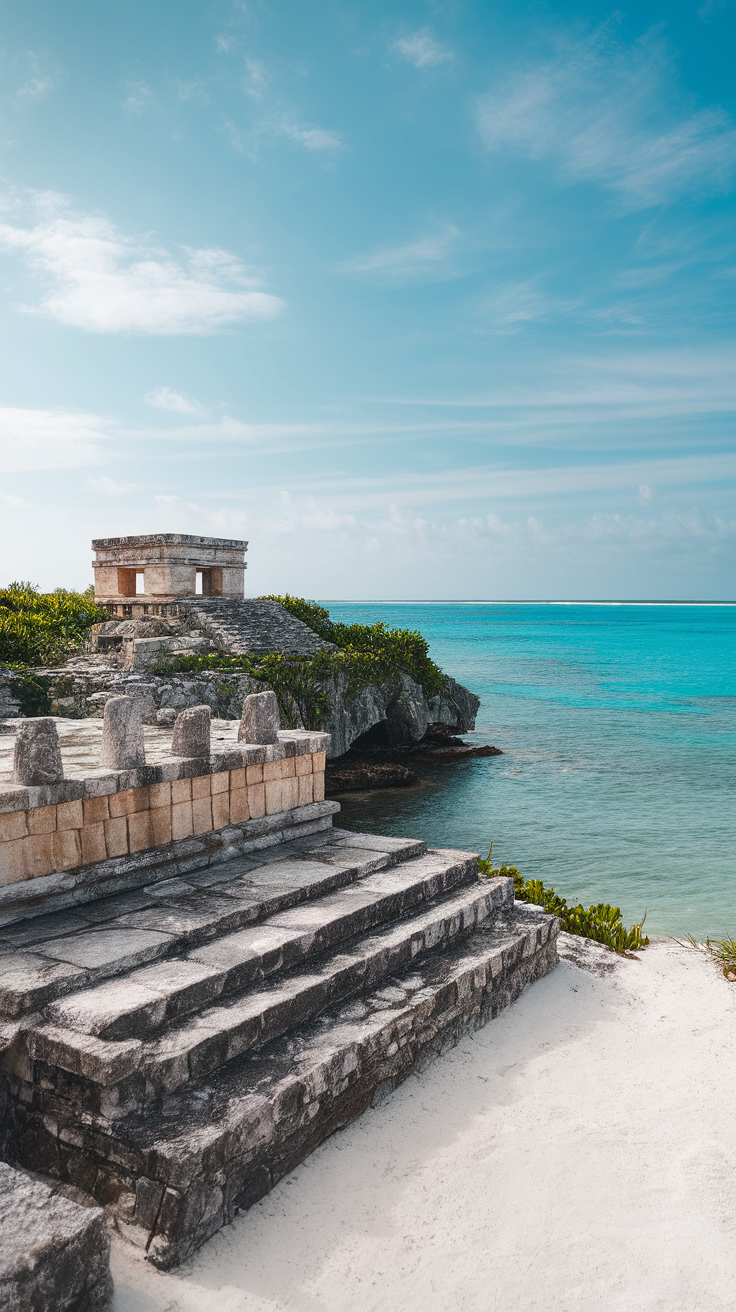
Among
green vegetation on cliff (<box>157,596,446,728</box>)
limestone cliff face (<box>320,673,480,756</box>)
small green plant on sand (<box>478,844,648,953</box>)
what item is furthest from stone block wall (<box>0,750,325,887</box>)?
limestone cliff face (<box>320,673,480,756</box>)

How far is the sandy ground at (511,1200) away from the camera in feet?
12.5

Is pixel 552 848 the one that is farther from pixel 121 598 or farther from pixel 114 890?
pixel 121 598

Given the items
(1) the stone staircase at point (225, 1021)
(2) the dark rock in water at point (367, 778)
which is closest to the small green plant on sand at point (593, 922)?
(1) the stone staircase at point (225, 1021)

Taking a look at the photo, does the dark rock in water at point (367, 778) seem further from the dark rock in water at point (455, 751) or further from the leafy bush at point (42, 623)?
the leafy bush at point (42, 623)

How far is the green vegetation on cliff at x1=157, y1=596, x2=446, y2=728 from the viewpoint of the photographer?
56.2 ft

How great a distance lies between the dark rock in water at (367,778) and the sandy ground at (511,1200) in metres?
13.1

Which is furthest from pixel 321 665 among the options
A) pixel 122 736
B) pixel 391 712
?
pixel 122 736

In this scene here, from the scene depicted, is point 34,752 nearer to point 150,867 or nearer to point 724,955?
point 150,867

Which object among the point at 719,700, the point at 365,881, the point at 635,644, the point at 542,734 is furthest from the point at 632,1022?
the point at 635,644

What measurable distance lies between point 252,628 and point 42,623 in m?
4.93

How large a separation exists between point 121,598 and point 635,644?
247 ft

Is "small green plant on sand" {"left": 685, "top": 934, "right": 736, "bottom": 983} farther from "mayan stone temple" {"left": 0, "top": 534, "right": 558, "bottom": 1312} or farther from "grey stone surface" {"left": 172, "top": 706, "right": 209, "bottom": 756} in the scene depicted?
"grey stone surface" {"left": 172, "top": 706, "right": 209, "bottom": 756}

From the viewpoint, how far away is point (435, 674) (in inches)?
876

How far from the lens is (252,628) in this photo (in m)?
19.5
